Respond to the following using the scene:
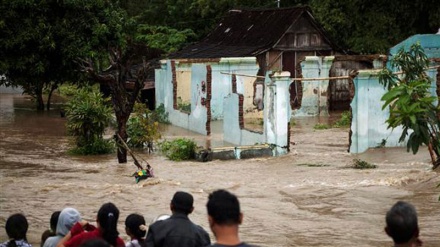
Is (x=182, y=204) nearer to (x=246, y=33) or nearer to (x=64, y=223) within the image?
(x=64, y=223)

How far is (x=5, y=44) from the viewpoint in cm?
1880

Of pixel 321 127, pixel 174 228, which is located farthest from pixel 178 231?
pixel 321 127

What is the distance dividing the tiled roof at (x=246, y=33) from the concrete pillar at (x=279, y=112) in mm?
12138

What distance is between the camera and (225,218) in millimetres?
5609

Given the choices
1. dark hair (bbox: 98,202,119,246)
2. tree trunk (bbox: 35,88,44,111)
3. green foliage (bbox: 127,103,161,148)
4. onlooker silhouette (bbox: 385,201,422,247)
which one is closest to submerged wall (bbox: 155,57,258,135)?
green foliage (bbox: 127,103,161,148)

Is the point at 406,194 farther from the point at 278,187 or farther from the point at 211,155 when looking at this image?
the point at 211,155

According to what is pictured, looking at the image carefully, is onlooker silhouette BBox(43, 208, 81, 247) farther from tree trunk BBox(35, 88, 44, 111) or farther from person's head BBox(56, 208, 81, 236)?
tree trunk BBox(35, 88, 44, 111)

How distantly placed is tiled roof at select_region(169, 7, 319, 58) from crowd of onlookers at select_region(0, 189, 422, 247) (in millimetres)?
28435

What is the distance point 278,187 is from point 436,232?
5.27 metres

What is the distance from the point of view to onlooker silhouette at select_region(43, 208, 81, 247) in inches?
297

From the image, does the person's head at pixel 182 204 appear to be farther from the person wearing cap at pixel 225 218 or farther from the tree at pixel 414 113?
the tree at pixel 414 113

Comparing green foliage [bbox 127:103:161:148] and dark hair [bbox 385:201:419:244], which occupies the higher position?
dark hair [bbox 385:201:419:244]

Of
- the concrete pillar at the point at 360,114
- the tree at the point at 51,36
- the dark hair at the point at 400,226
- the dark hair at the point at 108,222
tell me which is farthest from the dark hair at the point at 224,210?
the concrete pillar at the point at 360,114

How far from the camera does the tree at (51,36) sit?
1891cm
